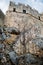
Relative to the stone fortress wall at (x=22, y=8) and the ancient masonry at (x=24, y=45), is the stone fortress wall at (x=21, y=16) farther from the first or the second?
the ancient masonry at (x=24, y=45)

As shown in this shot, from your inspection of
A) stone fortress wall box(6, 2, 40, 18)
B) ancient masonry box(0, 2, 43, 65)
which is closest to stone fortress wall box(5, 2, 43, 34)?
stone fortress wall box(6, 2, 40, 18)

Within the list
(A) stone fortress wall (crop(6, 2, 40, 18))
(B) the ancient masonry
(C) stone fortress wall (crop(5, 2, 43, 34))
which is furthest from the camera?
(A) stone fortress wall (crop(6, 2, 40, 18))

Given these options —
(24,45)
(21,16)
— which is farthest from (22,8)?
(24,45)

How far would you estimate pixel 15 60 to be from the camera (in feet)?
95.4

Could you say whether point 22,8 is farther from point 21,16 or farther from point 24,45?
point 24,45

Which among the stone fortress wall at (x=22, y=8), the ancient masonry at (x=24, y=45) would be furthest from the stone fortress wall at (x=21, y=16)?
the ancient masonry at (x=24, y=45)

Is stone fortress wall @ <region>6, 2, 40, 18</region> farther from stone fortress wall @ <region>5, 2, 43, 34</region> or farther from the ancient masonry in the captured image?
the ancient masonry

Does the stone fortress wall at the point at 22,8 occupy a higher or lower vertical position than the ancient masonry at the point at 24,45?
higher

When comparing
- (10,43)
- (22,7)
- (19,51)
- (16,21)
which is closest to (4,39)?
(10,43)

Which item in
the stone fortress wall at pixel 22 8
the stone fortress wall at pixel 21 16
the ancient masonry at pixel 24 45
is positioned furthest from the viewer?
the stone fortress wall at pixel 22 8

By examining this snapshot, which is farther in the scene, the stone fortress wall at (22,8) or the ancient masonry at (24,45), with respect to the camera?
the stone fortress wall at (22,8)

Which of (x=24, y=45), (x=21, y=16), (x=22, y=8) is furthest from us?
(x=22, y=8)

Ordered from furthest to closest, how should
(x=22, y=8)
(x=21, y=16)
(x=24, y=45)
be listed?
(x=22, y=8), (x=21, y=16), (x=24, y=45)

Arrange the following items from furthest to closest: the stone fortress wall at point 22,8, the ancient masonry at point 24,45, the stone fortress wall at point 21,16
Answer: the stone fortress wall at point 22,8, the stone fortress wall at point 21,16, the ancient masonry at point 24,45
